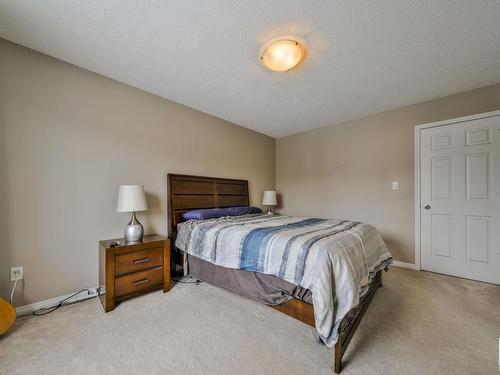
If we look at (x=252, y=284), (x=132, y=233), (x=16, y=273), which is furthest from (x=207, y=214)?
(x=16, y=273)

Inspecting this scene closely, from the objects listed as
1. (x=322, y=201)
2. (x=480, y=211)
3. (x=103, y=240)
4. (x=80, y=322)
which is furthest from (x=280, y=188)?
(x=80, y=322)

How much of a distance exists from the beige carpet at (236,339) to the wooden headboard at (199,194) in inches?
41.6

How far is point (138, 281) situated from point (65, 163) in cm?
136

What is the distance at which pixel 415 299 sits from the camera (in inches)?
83.2

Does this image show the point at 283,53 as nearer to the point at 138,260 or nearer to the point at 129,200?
the point at 129,200

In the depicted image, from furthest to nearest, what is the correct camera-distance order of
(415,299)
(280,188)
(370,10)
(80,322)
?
(280,188)
(415,299)
(80,322)
(370,10)

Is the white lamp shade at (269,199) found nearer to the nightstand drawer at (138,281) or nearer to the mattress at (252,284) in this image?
the mattress at (252,284)

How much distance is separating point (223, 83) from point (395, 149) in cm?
270

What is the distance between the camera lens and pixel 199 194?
315cm

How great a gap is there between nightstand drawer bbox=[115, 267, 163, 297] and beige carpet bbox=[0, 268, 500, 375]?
4.7 inches

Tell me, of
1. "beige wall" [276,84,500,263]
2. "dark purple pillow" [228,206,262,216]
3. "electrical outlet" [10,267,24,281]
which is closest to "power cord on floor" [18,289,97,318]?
"electrical outlet" [10,267,24,281]

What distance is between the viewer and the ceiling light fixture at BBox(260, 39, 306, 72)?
1.76 metres

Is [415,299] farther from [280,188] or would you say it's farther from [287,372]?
[280,188]

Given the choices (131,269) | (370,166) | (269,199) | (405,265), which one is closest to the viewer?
(131,269)
